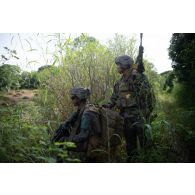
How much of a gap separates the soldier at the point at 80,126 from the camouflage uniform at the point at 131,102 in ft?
1.40

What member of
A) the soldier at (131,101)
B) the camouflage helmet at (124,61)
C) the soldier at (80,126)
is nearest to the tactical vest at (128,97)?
the soldier at (131,101)

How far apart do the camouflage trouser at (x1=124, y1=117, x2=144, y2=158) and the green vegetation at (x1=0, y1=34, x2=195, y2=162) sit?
4.5 inches

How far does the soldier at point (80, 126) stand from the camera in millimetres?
2967

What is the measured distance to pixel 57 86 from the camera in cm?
408

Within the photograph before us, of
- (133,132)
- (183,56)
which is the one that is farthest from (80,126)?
(183,56)

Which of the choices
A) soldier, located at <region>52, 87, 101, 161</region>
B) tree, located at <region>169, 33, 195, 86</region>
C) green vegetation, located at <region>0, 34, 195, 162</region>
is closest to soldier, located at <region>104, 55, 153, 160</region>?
green vegetation, located at <region>0, 34, 195, 162</region>

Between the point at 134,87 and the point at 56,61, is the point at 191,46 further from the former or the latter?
the point at 56,61

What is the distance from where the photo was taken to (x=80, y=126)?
306 cm

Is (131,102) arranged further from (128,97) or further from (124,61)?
(124,61)

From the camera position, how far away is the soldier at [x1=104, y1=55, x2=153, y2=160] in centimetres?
335

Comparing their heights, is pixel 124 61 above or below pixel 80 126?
above

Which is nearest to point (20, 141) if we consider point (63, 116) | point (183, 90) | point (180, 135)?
point (63, 116)

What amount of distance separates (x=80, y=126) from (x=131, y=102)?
636 millimetres

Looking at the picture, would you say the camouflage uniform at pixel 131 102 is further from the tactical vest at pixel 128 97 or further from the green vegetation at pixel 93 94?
the green vegetation at pixel 93 94
